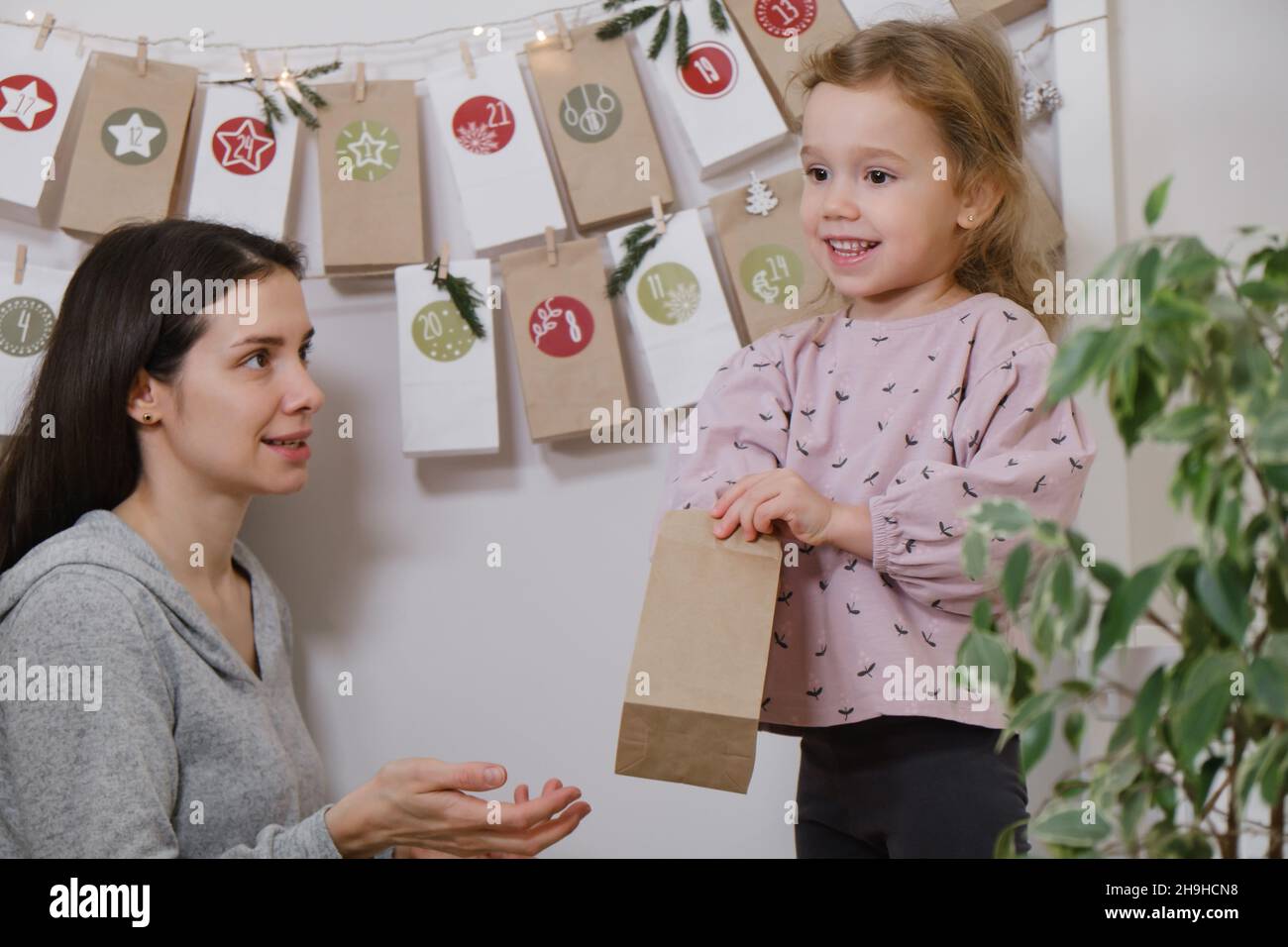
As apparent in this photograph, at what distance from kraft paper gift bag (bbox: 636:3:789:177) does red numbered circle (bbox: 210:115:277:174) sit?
516 mm

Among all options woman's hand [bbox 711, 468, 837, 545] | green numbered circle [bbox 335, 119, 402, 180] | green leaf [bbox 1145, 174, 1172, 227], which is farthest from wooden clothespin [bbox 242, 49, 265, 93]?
green leaf [bbox 1145, 174, 1172, 227]

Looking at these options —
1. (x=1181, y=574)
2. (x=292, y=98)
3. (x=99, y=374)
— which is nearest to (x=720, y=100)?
(x=292, y=98)

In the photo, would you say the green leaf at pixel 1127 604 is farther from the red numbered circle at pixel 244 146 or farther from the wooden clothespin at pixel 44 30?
the wooden clothespin at pixel 44 30

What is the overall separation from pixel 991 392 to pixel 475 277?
0.69 meters

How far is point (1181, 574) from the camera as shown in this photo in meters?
0.57

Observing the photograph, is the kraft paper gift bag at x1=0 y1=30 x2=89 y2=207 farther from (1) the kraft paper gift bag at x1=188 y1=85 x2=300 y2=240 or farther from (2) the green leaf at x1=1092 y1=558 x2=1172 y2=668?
(2) the green leaf at x1=1092 y1=558 x2=1172 y2=668

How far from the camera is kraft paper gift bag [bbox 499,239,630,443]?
1.43 metres

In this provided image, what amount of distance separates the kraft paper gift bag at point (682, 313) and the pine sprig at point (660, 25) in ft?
0.68

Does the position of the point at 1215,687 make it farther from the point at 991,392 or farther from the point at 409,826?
the point at 409,826

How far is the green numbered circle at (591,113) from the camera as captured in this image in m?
1.46

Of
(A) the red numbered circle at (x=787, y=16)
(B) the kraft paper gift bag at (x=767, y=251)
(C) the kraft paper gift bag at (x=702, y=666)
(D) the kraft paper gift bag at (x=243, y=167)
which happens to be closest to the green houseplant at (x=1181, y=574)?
(C) the kraft paper gift bag at (x=702, y=666)

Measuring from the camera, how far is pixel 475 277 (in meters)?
1.47
